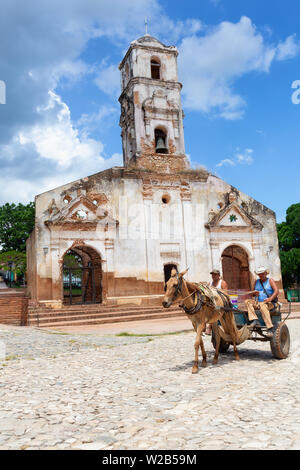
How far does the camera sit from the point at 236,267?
24.9 metres

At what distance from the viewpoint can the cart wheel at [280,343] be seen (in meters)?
7.44

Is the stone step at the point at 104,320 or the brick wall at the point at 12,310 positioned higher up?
the brick wall at the point at 12,310

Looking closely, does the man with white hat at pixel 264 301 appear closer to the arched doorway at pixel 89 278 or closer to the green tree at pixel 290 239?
the arched doorway at pixel 89 278

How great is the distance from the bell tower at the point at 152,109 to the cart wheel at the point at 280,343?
51.9 ft

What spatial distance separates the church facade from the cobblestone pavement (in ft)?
37.4

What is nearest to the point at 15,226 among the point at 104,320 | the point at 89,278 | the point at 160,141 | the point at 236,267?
the point at 89,278

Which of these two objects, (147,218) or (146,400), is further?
(147,218)

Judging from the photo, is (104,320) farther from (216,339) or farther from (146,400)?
(146,400)

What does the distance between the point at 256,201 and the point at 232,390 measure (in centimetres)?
2026

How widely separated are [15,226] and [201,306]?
125 feet

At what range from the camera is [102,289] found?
808 inches

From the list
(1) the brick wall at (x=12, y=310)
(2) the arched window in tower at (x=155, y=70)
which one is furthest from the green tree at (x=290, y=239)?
(1) the brick wall at (x=12, y=310)

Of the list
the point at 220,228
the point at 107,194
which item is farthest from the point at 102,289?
the point at 220,228
